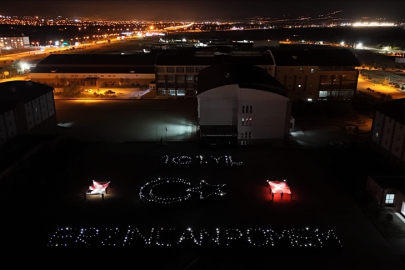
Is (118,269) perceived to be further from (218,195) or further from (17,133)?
(17,133)

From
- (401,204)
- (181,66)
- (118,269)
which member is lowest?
(118,269)

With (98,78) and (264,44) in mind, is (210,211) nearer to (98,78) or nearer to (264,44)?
(98,78)

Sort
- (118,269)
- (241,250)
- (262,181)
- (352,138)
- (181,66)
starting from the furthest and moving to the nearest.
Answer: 1. (181,66)
2. (352,138)
3. (262,181)
4. (241,250)
5. (118,269)

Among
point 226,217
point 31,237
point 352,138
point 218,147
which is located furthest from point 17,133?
point 352,138

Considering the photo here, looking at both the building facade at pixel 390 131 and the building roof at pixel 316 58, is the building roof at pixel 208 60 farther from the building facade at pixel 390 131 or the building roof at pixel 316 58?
the building facade at pixel 390 131

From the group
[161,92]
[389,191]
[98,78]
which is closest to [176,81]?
[161,92]

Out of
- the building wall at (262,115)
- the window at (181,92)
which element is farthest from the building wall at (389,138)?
the window at (181,92)

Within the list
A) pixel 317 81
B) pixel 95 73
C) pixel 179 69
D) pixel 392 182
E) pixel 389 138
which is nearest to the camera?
pixel 392 182

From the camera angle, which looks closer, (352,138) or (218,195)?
(218,195)
